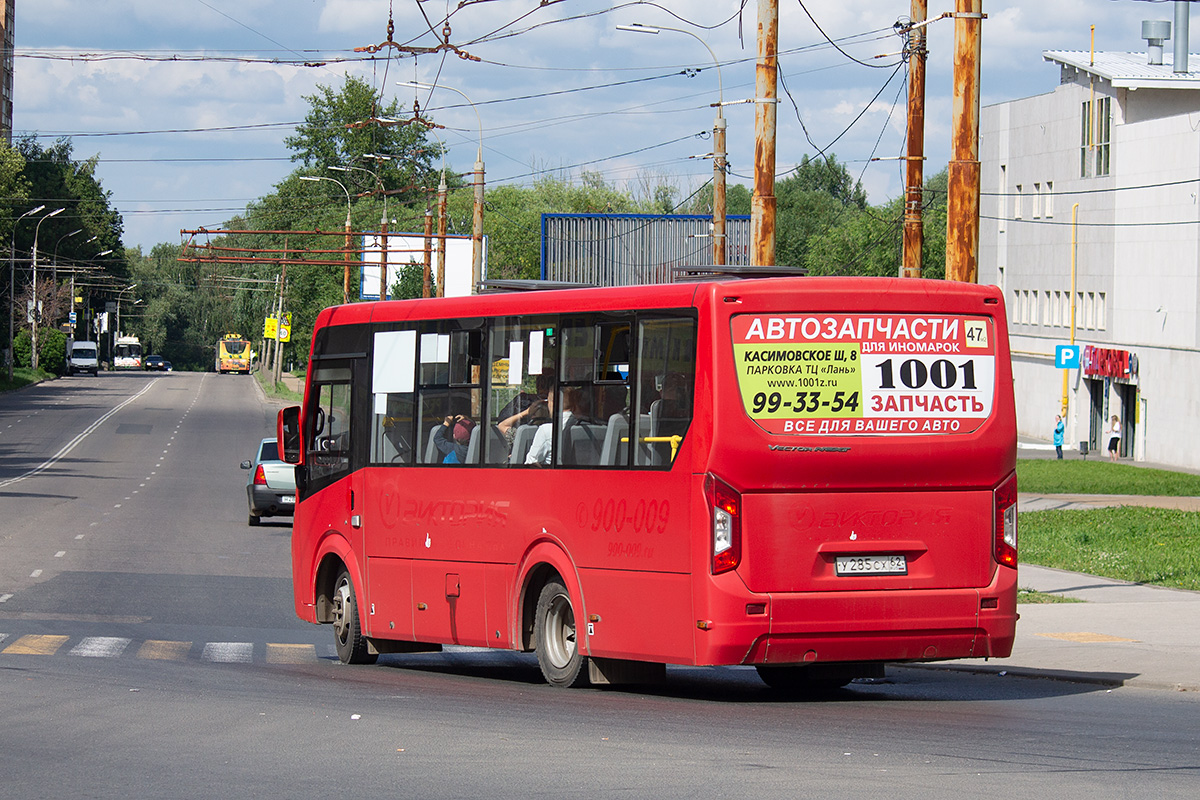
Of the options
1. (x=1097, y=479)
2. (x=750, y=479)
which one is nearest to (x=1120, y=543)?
(x=750, y=479)

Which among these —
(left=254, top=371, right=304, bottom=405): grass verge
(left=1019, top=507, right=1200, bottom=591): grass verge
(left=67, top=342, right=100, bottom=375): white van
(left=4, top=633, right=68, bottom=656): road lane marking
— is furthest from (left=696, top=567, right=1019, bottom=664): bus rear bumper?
(left=67, top=342, right=100, bottom=375): white van

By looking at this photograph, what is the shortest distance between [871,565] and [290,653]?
630 cm

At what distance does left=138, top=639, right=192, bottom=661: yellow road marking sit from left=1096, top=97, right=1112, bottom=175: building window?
51.7m

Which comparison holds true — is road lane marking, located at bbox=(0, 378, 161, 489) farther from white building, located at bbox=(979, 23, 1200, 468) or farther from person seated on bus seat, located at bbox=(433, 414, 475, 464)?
white building, located at bbox=(979, 23, 1200, 468)

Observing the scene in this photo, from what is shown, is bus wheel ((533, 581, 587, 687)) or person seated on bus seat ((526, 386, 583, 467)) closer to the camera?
person seated on bus seat ((526, 386, 583, 467))

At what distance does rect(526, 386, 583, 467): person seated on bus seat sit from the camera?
1112 cm

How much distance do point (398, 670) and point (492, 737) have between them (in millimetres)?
4845

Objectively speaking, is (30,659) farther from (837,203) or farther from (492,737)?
(837,203)

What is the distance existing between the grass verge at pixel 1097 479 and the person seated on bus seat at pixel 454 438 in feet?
81.1

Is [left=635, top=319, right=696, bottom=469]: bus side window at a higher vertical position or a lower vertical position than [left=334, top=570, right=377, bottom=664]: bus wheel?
higher

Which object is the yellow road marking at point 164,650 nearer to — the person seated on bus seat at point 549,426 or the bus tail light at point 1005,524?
the person seated on bus seat at point 549,426

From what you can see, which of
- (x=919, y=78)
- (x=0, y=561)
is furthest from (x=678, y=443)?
(x=0, y=561)

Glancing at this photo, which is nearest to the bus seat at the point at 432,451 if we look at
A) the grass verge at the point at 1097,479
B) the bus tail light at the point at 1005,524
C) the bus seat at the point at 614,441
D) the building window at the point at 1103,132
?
the bus seat at the point at 614,441

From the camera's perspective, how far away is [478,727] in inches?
365
